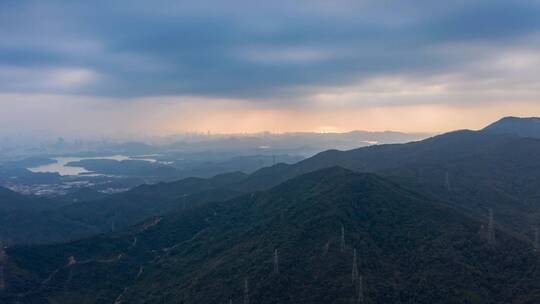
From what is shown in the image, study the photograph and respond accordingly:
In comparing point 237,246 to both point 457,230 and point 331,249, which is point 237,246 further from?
point 457,230

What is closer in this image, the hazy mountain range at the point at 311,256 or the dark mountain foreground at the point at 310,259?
the dark mountain foreground at the point at 310,259

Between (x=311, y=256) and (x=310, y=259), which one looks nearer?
(x=310, y=259)

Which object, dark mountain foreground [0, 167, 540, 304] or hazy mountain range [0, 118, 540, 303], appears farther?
hazy mountain range [0, 118, 540, 303]

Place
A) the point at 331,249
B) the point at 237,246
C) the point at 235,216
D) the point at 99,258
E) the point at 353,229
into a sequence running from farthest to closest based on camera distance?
the point at 235,216 → the point at 99,258 → the point at 237,246 → the point at 353,229 → the point at 331,249

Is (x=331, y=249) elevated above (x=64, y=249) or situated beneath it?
elevated above

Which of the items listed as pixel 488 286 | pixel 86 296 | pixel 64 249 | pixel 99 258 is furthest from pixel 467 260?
pixel 64 249

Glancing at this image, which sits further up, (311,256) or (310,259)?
(311,256)

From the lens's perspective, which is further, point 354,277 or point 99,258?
point 99,258

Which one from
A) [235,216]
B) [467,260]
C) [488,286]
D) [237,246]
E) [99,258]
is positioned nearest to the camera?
[488,286]
